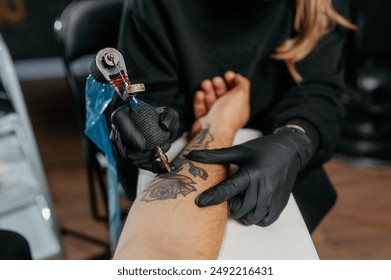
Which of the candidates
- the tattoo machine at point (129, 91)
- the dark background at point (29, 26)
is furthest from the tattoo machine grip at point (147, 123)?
the dark background at point (29, 26)

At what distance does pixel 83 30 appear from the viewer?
107cm

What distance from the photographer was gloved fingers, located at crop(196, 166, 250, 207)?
57cm

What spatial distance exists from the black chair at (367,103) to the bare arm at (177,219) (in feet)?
4.54

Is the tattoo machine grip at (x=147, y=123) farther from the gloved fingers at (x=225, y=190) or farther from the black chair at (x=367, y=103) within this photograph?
the black chair at (x=367, y=103)

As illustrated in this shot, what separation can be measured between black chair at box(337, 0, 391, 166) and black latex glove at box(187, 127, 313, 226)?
51.1 inches

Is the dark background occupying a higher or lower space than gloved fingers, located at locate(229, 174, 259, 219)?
higher

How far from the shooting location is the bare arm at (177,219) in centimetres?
51

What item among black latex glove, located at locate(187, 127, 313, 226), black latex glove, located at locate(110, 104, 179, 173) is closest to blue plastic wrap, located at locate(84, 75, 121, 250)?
black latex glove, located at locate(110, 104, 179, 173)

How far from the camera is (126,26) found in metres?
0.86

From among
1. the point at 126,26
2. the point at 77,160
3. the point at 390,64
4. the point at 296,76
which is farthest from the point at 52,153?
the point at 390,64

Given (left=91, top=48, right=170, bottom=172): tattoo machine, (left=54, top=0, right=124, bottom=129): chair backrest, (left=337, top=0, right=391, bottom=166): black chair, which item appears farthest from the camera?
(left=337, top=0, right=391, bottom=166): black chair

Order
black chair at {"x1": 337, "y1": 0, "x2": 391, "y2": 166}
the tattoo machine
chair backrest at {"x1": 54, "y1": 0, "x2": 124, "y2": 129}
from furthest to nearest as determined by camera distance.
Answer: black chair at {"x1": 337, "y1": 0, "x2": 391, "y2": 166}, chair backrest at {"x1": 54, "y1": 0, "x2": 124, "y2": 129}, the tattoo machine

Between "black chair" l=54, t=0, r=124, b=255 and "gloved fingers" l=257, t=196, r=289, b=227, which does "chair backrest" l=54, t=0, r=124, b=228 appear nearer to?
"black chair" l=54, t=0, r=124, b=255

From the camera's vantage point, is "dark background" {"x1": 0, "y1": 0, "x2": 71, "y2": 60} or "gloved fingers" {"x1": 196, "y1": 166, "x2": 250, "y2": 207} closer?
"gloved fingers" {"x1": 196, "y1": 166, "x2": 250, "y2": 207}
